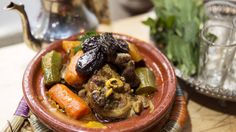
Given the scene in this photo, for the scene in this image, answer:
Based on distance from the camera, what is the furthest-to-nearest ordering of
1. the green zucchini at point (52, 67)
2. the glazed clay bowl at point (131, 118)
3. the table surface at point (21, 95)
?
the table surface at point (21, 95), the green zucchini at point (52, 67), the glazed clay bowl at point (131, 118)

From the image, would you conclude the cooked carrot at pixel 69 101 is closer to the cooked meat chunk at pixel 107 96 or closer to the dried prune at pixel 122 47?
the cooked meat chunk at pixel 107 96

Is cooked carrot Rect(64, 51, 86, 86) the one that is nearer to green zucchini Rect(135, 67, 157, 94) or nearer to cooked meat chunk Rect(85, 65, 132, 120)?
cooked meat chunk Rect(85, 65, 132, 120)

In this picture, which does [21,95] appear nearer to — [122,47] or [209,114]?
[122,47]

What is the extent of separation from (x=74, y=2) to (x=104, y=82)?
57 cm

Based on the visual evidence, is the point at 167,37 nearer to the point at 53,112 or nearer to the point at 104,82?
the point at 104,82

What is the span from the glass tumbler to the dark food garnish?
36cm

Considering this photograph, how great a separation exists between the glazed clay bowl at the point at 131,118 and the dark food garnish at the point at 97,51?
0.15m

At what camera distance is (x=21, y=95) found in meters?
1.17

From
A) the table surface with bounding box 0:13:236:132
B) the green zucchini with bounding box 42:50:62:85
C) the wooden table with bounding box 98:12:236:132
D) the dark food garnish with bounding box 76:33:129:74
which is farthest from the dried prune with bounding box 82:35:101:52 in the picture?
the wooden table with bounding box 98:12:236:132

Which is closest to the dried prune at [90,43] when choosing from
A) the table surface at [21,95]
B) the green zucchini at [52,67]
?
the green zucchini at [52,67]

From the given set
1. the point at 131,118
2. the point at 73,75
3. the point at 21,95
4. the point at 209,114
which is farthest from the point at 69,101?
the point at 209,114

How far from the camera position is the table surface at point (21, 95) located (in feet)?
3.81

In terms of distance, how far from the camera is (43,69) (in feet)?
3.47

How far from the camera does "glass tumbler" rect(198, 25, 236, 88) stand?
1206 mm
